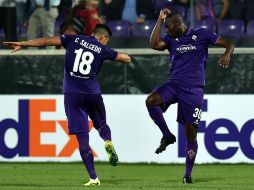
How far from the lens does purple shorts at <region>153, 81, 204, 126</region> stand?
12.6 m

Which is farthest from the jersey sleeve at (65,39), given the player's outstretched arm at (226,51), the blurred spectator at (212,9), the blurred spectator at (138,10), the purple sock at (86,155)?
the blurred spectator at (212,9)

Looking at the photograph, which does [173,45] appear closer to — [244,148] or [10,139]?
[244,148]

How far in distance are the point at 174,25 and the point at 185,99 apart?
980 millimetres

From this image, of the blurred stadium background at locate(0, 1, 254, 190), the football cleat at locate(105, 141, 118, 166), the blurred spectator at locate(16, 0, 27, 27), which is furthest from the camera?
the blurred spectator at locate(16, 0, 27, 27)

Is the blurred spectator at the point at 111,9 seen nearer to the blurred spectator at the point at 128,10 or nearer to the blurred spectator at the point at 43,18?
the blurred spectator at the point at 128,10

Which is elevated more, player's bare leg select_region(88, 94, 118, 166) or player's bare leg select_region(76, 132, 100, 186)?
player's bare leg select_region(88, 94, 118, 166)

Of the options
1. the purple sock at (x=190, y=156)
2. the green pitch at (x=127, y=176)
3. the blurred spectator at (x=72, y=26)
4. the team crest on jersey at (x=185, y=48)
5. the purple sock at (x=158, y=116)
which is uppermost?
the team crest on jersey at (x=185, y=48)

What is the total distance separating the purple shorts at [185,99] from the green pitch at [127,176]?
85cm

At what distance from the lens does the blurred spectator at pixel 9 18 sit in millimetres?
17312

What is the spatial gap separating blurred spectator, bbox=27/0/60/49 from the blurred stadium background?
187mm

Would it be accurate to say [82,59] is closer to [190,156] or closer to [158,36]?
[158,36]

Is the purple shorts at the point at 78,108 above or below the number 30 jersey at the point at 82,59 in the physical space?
below

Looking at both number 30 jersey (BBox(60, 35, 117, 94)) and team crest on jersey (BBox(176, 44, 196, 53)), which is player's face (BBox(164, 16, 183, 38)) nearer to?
team crest on jersey (BBox(176, 44, 196, 53))

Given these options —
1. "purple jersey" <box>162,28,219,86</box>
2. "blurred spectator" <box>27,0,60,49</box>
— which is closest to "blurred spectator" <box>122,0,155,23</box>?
"blurred spectator" <box>27,0,60,49</box>
